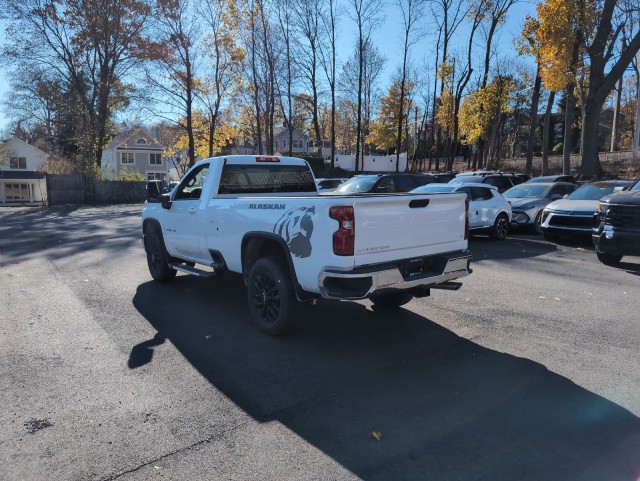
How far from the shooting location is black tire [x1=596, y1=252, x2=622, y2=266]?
31.3 ft

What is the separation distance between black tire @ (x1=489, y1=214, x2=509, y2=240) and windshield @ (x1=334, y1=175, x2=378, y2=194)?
3.57 m

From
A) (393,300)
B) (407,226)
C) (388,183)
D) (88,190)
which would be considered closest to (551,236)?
(388,183)

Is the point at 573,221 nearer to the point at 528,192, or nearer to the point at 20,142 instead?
the point at 528,192

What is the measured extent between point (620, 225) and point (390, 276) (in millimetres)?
6379

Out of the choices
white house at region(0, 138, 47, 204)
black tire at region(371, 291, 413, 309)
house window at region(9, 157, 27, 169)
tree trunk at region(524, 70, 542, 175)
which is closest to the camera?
black tire at region(371, 291, 413, 309)

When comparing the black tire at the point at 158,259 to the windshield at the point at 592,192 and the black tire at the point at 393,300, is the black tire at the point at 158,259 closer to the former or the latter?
the black tire at the point at 393,300

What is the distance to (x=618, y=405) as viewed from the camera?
11.9 ft

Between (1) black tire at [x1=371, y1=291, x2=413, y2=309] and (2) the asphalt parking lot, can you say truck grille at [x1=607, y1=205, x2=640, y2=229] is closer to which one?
(2) the asphalt parking lot

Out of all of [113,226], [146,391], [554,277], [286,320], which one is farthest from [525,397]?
[113,226]

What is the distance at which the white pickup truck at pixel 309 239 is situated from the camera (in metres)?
4.39

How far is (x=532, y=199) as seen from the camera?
50.1 feet

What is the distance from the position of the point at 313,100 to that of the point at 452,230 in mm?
42180

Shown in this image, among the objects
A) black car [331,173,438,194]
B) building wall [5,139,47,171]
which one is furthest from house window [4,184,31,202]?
black car [331,173,438,194]

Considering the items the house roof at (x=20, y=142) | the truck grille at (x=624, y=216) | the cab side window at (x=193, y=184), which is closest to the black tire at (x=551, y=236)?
the truck grille at (x=624, y=216)
